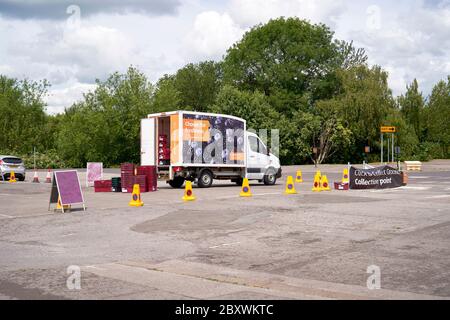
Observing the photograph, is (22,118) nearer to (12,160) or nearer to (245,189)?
(12,160)

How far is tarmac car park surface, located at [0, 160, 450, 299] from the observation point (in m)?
7.09

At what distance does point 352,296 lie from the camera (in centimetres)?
664

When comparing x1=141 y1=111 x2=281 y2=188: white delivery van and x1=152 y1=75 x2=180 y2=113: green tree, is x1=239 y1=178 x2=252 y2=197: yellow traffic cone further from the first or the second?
x1=152 y1=75 x2=180 y2=113: green tree

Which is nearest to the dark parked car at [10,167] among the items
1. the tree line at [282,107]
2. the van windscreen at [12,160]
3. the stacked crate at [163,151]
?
the van windscreen at [12,160]

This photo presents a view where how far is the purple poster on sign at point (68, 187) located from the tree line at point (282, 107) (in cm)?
4632

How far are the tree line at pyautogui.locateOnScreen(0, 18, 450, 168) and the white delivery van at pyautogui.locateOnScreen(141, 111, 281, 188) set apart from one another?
3483 cm

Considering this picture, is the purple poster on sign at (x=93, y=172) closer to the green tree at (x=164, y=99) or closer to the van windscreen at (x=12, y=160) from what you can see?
the van windscreen at (x=12, y=160)

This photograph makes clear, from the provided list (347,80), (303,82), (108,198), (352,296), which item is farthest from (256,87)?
(352,296)

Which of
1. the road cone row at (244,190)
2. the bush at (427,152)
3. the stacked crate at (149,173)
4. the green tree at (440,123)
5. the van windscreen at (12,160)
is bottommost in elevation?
the road cone row at (244,190)

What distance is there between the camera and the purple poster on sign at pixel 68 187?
16.0 meters

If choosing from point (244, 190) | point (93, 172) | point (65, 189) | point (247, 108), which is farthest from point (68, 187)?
point (247, 108)

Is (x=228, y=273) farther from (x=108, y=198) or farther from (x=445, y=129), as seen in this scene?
(x=445, y=129)

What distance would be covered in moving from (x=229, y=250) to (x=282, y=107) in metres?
58.5

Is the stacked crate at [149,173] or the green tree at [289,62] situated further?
the green tree at [289,62]
